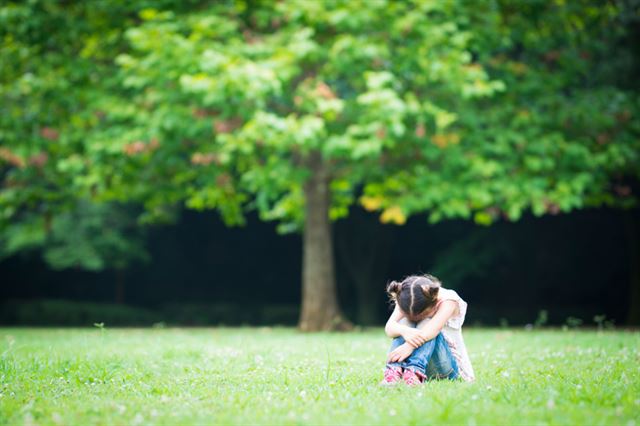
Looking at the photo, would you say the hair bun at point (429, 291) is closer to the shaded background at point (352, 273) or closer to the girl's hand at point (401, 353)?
the girl's hand at point (401, 353)

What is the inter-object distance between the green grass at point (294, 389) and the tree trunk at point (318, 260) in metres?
8.07

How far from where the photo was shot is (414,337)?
7.20m

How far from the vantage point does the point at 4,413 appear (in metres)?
6.04

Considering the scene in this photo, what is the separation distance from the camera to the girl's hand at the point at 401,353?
726 cm

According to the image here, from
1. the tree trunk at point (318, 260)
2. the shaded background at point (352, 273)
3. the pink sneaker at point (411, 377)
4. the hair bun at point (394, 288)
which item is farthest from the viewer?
the shaded background at point (352, 273)

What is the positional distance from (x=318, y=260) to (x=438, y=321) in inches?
473

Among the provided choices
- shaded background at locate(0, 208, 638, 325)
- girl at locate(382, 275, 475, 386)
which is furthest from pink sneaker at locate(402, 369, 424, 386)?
shaded background at locate(0, 208, 638, 325)

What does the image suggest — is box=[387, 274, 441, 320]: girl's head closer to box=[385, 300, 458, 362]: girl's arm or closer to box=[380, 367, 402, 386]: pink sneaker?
box=[385, 300, 458, 362]: girl's arm

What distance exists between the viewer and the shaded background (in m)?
30.1

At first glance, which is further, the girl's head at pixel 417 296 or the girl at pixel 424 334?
the girl's head at pixel 417 296

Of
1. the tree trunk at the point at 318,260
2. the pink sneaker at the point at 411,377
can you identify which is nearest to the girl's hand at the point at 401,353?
the pink sneaker at the point at 411,377

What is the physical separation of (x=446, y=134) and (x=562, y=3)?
512cm

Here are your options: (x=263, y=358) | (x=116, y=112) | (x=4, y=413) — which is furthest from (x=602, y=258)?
(x=4, y=413)

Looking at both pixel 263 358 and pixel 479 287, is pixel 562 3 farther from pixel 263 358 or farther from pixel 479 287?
pixel 479 287
